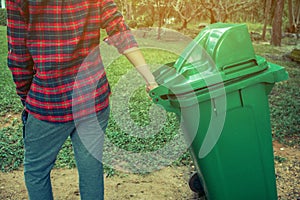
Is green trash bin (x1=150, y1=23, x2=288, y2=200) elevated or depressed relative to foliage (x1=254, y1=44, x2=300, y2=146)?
elevated

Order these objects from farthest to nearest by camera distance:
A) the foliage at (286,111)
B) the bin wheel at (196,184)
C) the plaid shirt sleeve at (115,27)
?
the foliage at (286,111)
the bin wheel at (196,184)
the plaid shirt sleeve at (115,27)

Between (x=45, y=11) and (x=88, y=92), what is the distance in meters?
0.42

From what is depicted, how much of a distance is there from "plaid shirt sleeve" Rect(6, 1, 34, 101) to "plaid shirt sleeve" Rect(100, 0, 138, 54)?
36cm

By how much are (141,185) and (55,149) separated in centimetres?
144

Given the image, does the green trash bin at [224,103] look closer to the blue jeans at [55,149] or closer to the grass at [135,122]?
the blue jeans at [55,149]

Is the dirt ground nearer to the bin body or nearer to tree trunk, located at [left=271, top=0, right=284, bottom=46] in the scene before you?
the bin body

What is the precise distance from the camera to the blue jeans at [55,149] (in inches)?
70.7

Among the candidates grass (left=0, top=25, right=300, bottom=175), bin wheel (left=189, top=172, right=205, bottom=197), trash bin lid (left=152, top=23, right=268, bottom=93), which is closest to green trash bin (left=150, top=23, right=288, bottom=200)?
trash bin lid (left=152, top=23, right=268, bottom=93)

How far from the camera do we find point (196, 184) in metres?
2.94

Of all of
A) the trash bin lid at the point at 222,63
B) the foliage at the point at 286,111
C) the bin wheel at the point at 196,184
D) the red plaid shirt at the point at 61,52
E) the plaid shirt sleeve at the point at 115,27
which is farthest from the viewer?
the foliage at the point at 286,111

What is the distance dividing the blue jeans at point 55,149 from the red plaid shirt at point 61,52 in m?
0.06

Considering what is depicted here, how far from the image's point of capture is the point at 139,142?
13.0ft

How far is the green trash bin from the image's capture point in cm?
202

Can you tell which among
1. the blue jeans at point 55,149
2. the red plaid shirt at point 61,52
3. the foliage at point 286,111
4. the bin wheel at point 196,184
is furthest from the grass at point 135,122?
the red plaid shirt at point 61,52
